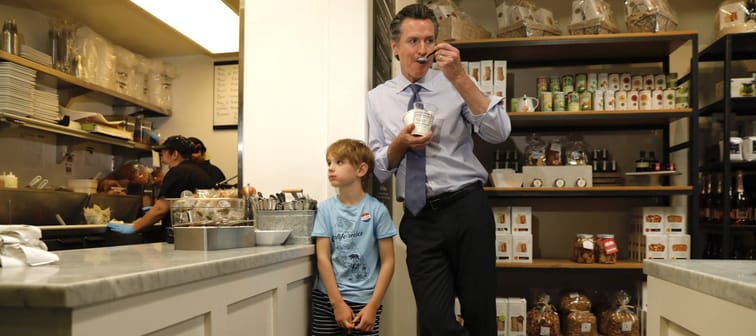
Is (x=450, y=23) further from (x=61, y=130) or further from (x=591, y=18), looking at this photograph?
(x=61, y=130)

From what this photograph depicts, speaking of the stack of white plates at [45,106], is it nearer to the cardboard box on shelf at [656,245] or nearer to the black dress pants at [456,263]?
the black dress pants at [456,263]

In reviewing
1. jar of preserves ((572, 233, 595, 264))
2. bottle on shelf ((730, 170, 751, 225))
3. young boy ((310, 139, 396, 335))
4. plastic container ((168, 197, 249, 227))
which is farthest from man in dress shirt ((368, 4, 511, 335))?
bottle on shelf ((730, 170, 751, 225))

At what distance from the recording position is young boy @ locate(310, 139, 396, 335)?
5.72 feet

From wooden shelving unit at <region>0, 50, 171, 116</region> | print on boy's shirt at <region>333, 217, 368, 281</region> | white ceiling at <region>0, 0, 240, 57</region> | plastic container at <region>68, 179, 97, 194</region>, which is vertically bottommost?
print on boy's shirt at <region>333, 217, 368, 281</region>

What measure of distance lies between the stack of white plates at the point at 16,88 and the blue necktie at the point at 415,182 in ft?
9.48

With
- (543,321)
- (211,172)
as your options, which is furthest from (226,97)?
(543,321)

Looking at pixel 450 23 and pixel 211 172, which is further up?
pixel 450 23

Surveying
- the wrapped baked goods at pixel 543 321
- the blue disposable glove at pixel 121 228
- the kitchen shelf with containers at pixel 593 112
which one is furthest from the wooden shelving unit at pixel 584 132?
the blue disposable glove at pixel 121 228

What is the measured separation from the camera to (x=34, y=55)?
374 centimetres

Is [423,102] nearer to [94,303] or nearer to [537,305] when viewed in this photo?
[94,303]

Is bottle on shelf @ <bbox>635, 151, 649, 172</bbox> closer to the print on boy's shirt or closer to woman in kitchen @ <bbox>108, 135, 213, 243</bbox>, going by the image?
the print on boy's shirt

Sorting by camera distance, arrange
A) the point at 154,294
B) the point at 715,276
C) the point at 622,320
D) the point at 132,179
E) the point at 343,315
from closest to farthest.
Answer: the point at 715,276, the point at 154,294, the point at 343,315, the point at 622,320, the point at 132,179

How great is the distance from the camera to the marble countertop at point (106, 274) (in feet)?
2.41

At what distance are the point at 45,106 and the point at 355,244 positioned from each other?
122 inches
